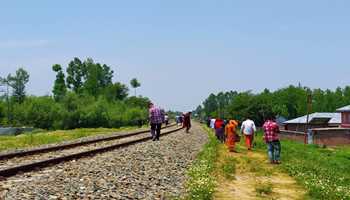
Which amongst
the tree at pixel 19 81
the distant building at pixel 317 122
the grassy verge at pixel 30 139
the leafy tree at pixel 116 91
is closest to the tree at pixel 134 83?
the leafy tree at pixel 116 91

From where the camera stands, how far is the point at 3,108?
324 feet

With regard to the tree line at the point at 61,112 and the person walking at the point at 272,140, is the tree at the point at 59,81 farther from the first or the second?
the person walking at the point at 272,140

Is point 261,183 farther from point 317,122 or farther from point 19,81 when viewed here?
point 19,81

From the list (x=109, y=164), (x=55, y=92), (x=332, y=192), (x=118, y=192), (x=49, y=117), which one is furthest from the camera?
(x=55, y=92)

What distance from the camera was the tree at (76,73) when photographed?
143 m

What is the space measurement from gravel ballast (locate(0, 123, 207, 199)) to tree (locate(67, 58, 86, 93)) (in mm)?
129990

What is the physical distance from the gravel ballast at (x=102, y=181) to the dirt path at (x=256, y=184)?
3.45 ft

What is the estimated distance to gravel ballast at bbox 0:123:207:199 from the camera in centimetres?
902

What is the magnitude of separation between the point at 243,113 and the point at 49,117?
5022 cm

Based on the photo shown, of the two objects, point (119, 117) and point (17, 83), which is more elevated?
point (17, 83)

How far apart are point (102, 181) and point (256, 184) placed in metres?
4.17

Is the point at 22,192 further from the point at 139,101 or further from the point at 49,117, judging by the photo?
the point at 139,101

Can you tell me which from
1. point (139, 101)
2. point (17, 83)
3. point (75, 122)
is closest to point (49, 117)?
point (75, 122)

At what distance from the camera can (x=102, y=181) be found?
10.8 metres
